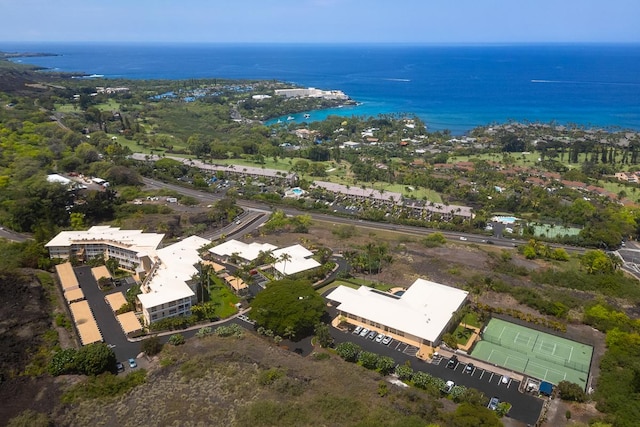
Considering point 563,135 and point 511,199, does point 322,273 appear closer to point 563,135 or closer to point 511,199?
point 511,199

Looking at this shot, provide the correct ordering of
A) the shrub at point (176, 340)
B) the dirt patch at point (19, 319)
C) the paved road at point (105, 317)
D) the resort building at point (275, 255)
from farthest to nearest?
the resort building at point (275, 255)
the shrub at point (176, 340)
the paved road at point (105, 317)
the dirt patch at point (19, 319)

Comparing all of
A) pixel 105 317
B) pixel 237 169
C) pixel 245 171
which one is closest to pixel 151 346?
pixel 105 317

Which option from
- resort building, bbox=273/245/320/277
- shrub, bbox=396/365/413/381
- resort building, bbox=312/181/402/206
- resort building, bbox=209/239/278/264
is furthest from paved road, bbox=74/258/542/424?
resort building, bbox=312/181/402/206

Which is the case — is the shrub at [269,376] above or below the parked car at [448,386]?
above

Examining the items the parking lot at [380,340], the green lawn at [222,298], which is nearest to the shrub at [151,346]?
the green lawn at [222,298]

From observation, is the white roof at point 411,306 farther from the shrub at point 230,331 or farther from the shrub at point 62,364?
the shrub at point 62,364

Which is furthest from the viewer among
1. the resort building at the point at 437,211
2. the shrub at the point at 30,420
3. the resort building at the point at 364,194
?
the resort building at the point at 364,194

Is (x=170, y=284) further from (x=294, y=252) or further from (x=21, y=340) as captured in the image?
(x=294, y=252)
